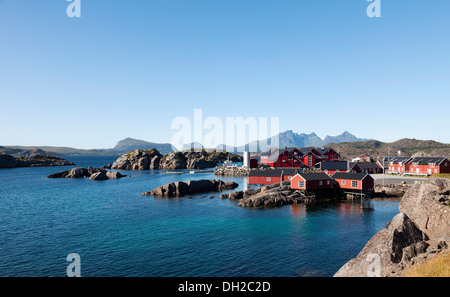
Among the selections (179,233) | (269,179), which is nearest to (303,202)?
(269,179)

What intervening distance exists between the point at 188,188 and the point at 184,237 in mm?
40941

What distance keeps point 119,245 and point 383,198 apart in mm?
60507

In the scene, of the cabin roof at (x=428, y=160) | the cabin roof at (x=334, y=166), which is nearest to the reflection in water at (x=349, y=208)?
the cabin roof at (x=334, y=166)

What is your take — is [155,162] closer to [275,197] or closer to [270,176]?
[270,176]

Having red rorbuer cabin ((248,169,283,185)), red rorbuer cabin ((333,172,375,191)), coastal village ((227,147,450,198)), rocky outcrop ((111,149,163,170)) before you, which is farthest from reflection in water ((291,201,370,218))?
rocky outcrop ((111,149,163,170))

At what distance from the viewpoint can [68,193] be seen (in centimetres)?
7919

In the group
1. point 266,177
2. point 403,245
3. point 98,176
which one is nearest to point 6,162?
point 98,176

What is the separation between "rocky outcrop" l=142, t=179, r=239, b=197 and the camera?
2899 inches

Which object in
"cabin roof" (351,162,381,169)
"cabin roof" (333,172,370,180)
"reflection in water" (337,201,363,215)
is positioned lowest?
"reflection in water" (337,201,363,215)

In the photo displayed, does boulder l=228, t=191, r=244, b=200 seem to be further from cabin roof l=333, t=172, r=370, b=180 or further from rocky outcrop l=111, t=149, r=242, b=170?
rocky outcrop l=111, t=149, r=242, b=170

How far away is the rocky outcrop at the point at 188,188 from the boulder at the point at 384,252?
56295mm

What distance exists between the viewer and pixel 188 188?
253 ft

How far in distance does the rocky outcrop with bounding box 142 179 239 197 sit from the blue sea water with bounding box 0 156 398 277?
37.7ft
